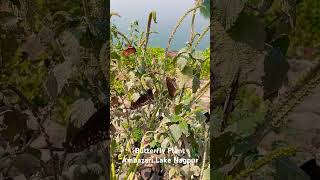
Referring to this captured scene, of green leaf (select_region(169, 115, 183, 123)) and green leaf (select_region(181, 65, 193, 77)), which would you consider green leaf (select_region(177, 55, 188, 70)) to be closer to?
green leaf (select_region(181, 65, 193, 77))

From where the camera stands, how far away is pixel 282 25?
3.39ft

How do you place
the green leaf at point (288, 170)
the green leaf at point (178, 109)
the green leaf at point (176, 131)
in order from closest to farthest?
the green leaf at point (288, 170) → the green leaf at point (176, 131) → the green leaf at point (178, 109)

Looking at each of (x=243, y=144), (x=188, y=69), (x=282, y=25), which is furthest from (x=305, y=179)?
(x=188, y=69)

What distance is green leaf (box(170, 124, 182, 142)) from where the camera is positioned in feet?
4.40

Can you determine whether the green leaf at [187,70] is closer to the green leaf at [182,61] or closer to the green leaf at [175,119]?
the green leaf at [182,61]

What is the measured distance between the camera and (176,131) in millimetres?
1348

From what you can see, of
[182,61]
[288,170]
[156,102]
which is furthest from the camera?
[156,102]

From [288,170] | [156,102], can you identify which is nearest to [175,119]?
[156,102]

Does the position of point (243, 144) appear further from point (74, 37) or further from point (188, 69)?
point (74, 37)

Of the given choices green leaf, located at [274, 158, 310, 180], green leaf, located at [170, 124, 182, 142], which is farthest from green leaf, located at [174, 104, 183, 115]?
green leaf, located at [274, 158, 310, 180]

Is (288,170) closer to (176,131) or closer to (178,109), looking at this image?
(176,131)

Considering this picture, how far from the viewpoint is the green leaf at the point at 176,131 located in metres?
1.34

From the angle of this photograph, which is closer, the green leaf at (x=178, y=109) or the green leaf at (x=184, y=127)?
the green leaf at (x=184, y=127)

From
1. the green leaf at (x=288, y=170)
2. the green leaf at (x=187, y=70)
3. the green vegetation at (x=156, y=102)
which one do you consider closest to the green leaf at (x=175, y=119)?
the green vegetation at (x=156, y=102)
